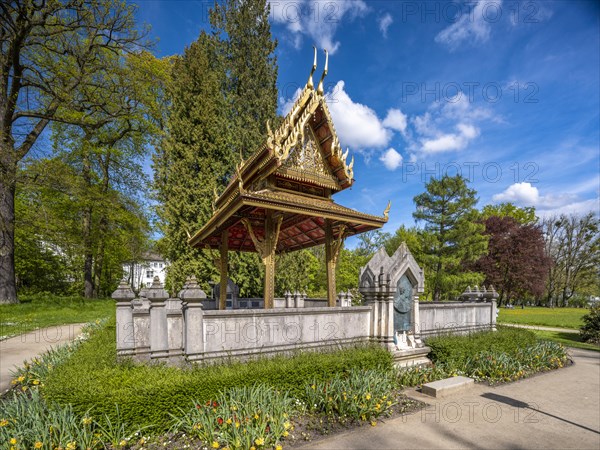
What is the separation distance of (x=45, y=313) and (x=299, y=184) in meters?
18.2

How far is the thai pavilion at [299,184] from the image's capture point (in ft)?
29.8

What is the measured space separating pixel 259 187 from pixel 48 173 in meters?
14.4

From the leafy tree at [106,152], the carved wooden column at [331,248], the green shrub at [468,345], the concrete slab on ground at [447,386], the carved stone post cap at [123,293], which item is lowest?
the concrete slab on ground at [447,386]

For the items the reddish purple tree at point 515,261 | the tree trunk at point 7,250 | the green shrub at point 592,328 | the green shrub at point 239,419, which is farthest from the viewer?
the reddish purple tree at point 515,261

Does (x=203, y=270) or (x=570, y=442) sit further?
(x=203, y=270)

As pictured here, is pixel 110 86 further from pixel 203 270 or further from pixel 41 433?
pixel 41 433

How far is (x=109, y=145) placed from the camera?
26.3m

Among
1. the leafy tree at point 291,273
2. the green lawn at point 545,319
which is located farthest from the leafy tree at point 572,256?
the leafy tree at point 291,273

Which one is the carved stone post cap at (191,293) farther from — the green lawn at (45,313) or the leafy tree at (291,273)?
the leafy tree at (291,273)

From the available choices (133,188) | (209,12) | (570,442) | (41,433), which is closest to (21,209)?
(133,188)

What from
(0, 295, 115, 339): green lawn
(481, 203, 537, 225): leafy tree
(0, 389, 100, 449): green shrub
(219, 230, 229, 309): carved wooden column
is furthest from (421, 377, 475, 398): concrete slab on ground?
(481, 203, 537, 225): leafy tree

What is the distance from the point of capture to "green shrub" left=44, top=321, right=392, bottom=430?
4.50 m

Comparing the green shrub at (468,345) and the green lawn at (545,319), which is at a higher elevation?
the green shrub at (468,345)

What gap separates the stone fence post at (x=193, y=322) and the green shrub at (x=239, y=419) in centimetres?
122
